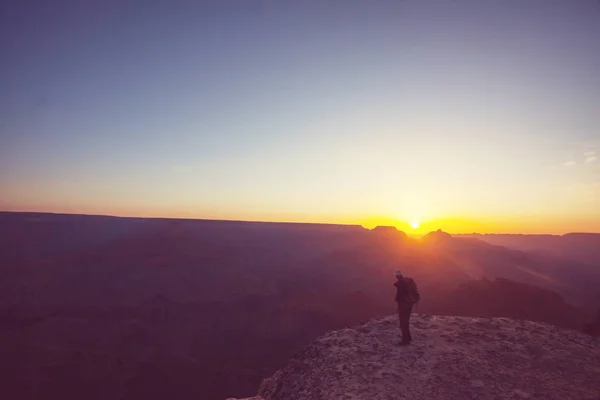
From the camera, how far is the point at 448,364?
995cm

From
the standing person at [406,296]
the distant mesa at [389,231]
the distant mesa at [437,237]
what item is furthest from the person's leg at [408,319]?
the distant mesa at [437,237]

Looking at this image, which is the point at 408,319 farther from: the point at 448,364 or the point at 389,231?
the point at 389,231

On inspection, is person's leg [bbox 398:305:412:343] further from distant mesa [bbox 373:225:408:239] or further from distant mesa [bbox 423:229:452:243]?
distant mesa [bbox 423:229:452:243]

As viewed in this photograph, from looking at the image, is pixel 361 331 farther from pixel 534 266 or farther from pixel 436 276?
pixel 534 266

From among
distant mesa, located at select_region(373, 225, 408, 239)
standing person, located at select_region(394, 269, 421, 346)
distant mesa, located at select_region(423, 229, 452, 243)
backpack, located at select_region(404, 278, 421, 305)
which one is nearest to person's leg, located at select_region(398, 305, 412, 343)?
standing person, located at select_region(394, 269, 421, 346)

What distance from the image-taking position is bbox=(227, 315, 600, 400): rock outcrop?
8.84m

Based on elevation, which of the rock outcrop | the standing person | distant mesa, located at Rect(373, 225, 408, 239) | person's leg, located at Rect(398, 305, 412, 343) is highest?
distant mesa, located at Rect(373, 225, 408, 239)

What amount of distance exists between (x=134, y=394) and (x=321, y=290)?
2889cm

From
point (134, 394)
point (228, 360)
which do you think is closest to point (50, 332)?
point (134, 394)

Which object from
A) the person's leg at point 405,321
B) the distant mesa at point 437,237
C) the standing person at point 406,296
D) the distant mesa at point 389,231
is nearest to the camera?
the standing person at point 406,296

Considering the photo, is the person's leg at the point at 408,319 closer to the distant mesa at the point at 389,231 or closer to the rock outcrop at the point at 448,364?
the rock outcrop at the point at 448,364

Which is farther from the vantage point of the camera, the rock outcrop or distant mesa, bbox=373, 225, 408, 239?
distant mesa, bbox=373, 225, 408, 239

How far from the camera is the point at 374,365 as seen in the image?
34.3 feet

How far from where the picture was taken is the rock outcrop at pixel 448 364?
884 cm
